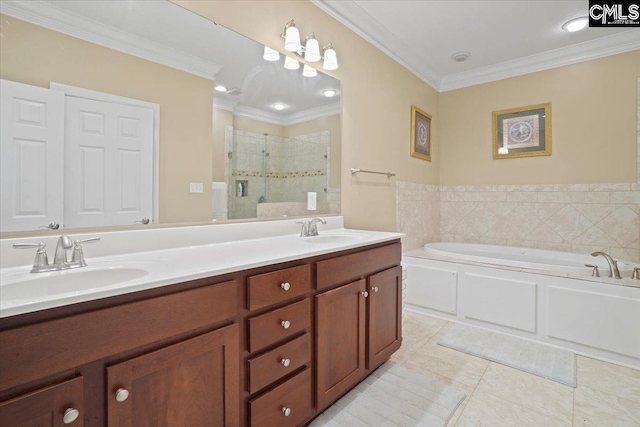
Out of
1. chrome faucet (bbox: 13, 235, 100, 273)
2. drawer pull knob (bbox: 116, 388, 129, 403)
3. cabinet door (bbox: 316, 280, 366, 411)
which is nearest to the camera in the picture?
drawer pull knob (bbox: 116, 388, 129, 403)

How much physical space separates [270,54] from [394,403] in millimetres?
2198

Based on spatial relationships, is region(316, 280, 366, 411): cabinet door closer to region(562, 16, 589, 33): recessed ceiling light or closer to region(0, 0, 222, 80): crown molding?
region(0, 0, 222, 80): crown molding

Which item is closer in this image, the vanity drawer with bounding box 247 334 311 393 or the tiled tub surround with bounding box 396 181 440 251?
the vanity drawer with bounding box 247 334 311 393

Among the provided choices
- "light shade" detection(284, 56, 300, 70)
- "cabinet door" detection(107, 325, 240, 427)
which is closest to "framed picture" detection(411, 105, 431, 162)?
"light shade" detection(284, 56, 300, 70)

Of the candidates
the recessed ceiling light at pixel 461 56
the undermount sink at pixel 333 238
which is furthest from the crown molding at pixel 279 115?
the recessed ceiling light at pixel 461 56

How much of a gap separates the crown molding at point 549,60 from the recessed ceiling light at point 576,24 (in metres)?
0.36

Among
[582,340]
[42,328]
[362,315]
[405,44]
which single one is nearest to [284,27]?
[405,44]

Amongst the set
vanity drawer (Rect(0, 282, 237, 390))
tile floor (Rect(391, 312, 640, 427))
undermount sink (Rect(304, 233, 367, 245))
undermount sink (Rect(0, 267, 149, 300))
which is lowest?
tile floor (Rect(391, 312, 640, 427))

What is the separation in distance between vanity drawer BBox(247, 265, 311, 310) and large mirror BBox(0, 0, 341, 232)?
0.61 metres

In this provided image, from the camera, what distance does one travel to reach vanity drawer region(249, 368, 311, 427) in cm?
119

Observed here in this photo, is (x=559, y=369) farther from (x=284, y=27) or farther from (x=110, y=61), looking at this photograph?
(x=110, y=61)

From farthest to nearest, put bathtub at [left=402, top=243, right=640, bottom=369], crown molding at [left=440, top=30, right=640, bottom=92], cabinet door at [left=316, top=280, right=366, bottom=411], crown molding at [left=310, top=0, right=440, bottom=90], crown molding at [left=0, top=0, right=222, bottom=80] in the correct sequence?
crown molding at [left=440, top=30, right=640, bottom=92], crown molding at [left=310, top=0, right=440, bottom=90], bathtub at [left=402, top=243, right=640, bottom=369], cabinet door at [left=316, top=280, right=366, bottom=411], crown molding at [left=0, top=0, right=222, bottom=80]

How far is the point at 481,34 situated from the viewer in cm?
280

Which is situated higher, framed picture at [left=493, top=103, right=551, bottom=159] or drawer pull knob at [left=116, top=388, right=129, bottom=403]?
framed picture at [left=493, top=103, right=551, bottom=159]
